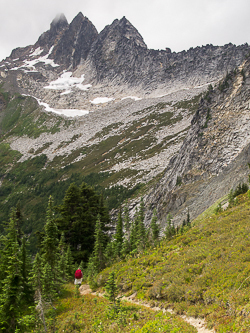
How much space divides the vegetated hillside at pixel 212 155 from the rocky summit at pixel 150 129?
213 millimetres

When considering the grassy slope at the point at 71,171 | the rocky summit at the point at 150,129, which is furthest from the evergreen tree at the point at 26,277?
the grassy slope at the point at 71,171

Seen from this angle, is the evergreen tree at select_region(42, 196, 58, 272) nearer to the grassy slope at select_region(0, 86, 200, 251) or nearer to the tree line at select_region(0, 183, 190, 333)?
the tree line at select_region(0, 183, 190, 333)

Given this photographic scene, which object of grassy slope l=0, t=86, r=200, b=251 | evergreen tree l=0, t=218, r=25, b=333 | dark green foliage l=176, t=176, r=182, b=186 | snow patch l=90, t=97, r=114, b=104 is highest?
snow patch l=90, t=97, r=114, b=104

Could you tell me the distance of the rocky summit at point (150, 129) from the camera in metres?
39.4

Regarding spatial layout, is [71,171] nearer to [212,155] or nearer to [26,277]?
[212,155]

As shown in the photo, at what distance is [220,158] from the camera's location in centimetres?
3769

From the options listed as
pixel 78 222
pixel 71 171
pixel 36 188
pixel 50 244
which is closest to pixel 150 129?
pixel 71 171

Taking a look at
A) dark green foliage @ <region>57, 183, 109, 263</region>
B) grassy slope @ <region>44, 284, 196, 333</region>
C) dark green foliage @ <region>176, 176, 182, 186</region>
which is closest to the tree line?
dark green foliage @ <region>57, 183, 109, 263</region>

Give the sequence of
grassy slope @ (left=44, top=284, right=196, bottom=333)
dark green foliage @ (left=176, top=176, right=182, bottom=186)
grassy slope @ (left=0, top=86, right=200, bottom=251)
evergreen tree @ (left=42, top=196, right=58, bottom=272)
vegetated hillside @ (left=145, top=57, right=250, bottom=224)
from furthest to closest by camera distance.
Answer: grassy slope @ (left=0, top=86, right=200, bottom=251), dark green foliage @ (left=176, top=176, right=182, bottom=186), vegetated hillside @ (left=145, top=57, right=250, bottom=224), evergreen tree @ (left=42, top=196, right=58, bottom=272), grassy slope @ (left=44, top=284, right=196, bottom=333)

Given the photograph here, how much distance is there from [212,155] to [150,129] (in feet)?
232

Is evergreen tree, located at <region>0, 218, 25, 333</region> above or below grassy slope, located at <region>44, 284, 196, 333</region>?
above

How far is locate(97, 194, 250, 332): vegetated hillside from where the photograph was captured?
7.76 m

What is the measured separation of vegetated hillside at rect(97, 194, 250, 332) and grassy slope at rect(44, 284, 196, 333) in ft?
2.99

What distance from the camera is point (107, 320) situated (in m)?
10.9
